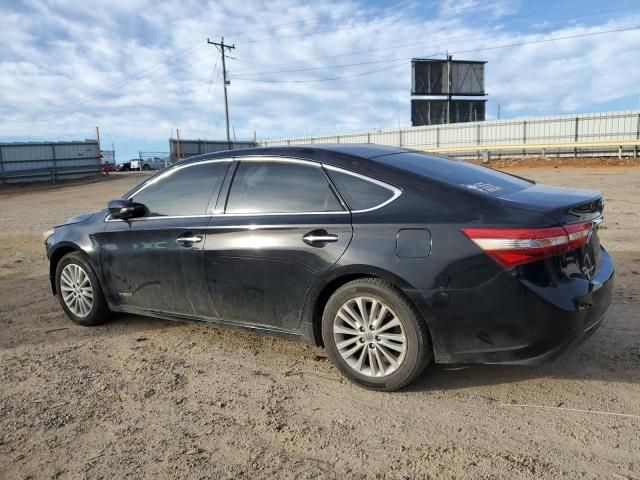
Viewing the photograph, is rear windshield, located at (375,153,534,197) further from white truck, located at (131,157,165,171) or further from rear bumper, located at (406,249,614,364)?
white truck, located at (131,157,165,171)

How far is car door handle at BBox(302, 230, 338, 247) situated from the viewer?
3.55 m

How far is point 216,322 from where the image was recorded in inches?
167

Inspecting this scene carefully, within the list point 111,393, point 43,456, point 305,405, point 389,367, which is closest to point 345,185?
point 389,367

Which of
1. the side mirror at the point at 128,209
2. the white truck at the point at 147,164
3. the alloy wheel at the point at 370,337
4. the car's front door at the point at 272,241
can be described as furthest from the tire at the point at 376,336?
the white truck at the point at 147,164

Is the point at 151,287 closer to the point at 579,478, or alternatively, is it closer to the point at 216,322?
the point at 216,322

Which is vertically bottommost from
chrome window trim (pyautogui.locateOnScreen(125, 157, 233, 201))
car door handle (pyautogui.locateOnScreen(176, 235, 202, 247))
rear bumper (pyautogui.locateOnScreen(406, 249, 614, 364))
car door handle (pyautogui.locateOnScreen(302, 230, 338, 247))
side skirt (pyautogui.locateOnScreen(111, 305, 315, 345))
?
side skirt (pyautogui.locateOnScreen(111, 305, 315, 345))

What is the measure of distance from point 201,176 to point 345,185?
1.40 m

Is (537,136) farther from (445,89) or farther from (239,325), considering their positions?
(239,325)

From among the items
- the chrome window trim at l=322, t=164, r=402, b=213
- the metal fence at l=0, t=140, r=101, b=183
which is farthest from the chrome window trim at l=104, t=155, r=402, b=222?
the metal fence at l=0, t=140, r=101, b=183

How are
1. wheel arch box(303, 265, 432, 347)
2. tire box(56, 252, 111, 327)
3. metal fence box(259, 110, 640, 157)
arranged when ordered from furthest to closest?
1. metal fence box(259, 110, 640, 157)
2. tire box(56, 252, 111, 327)
3. wheel arch box(303, 265, 432, 347)

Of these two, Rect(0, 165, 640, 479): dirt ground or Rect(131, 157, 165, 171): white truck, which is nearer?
Rect(0, 165, 640, 479): dirt ground

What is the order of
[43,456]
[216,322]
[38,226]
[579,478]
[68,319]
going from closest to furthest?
[579,478], [43,456], [216,322], [68,319], [38,226]

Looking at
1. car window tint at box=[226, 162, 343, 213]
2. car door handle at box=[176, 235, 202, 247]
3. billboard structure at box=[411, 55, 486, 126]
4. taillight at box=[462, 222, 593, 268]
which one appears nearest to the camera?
taillight at box=[462, 222, 593, 268]

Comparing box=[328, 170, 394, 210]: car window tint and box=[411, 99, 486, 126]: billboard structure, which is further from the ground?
box=[411, 99, 486, 126]: billboard structure
